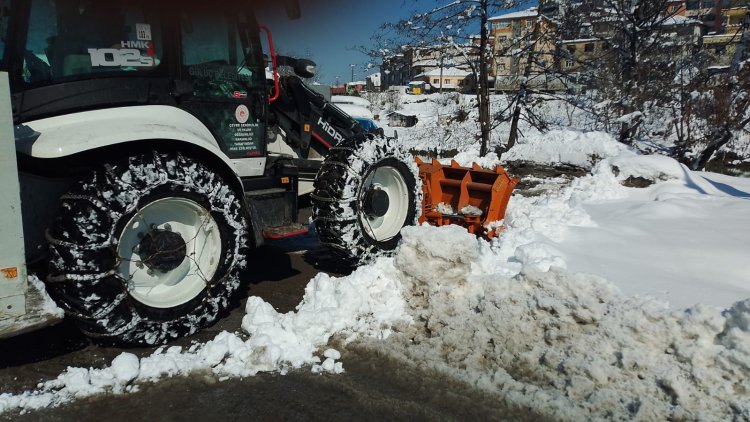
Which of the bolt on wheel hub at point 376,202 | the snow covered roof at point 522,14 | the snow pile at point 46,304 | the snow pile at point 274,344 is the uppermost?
the snow covered roof at point 522,14

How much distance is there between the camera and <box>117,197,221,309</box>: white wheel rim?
134 inches

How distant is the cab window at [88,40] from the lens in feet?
10.7

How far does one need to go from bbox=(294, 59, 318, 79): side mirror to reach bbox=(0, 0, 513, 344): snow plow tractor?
411 millimetres

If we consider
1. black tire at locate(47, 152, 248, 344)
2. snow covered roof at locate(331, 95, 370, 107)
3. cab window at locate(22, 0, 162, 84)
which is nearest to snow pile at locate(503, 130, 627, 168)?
→ snow covered roof at locate(331, 95, 370, 107)

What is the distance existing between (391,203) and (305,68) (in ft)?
5.24

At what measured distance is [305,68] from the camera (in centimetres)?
480

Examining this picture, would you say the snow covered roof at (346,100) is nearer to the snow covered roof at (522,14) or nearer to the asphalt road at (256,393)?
the snow covered roof at (522,14)

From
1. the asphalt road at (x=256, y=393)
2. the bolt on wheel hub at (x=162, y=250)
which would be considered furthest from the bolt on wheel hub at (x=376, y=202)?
the bolt on wheel hub at (x=162, y=250)

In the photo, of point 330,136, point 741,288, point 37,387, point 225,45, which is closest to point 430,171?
point 330,136

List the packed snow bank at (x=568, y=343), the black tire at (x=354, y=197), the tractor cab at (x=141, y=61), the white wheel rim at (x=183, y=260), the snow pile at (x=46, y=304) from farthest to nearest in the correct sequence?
the black tire at (x=354, y=197) → the white wheel rim at (x=183, y=260) → the tractor cab at (x=141, y=61) → the snow pile at (x=46, y=304) → the packed snow bank at (x=568, y=343)

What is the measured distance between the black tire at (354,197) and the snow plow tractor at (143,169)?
0.06 ft

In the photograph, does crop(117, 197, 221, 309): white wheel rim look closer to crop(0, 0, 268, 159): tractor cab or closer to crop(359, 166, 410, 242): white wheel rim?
crop(0, 0, 268, 159): tractor cab

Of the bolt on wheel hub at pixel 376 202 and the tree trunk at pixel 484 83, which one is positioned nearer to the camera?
the bolt on wheel hub at pixel 376 202

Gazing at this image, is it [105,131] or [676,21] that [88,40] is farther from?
[676,21]
